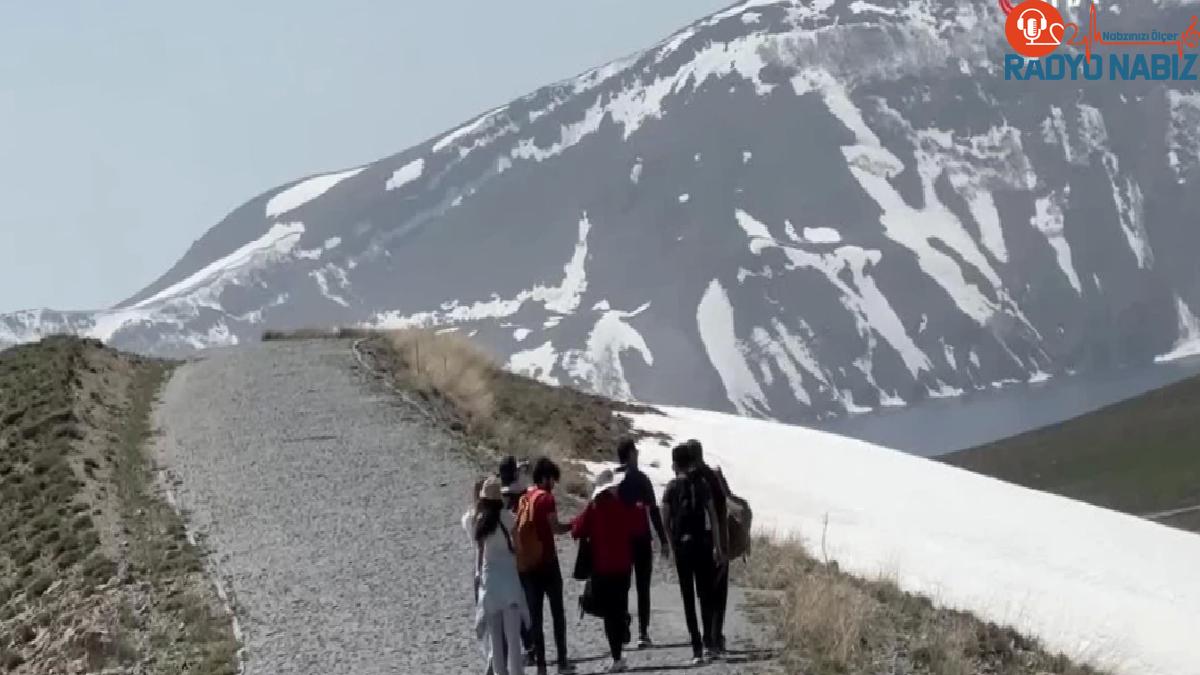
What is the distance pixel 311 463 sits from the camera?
79.9 feet

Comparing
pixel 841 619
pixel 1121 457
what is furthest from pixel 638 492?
pixel 1121 457

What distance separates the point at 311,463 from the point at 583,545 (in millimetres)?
11516

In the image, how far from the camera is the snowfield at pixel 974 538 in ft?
82.0

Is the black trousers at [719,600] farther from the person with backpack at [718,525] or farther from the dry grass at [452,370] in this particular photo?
the dry grass at [452,370]

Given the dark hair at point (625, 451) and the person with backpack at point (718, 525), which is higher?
the dark hair at point (625, 451)

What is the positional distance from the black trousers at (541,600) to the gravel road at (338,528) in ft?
1.50

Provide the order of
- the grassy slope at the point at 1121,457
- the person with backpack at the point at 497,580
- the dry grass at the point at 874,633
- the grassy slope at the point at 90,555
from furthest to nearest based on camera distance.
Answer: the grassy slope at the point at 1121,457 < the grassy slope at the point at 90,555 < the dry grass at the point at 874,633 < the person with backpack at the point at 497,580

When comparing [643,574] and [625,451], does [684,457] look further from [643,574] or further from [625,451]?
[643,574]

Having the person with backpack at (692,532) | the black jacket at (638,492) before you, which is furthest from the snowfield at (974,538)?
the black jacket at (638,492)

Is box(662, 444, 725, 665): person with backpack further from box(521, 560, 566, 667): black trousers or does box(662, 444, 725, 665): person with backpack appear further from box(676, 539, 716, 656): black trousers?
box(521, 560, 566, 667): black trousers

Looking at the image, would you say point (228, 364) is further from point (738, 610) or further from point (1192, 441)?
point (1192, 441)

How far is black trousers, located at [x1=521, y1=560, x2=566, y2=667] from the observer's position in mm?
13211

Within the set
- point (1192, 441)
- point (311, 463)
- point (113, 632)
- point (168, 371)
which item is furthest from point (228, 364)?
point (1192, 441)

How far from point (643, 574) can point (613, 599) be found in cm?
70
